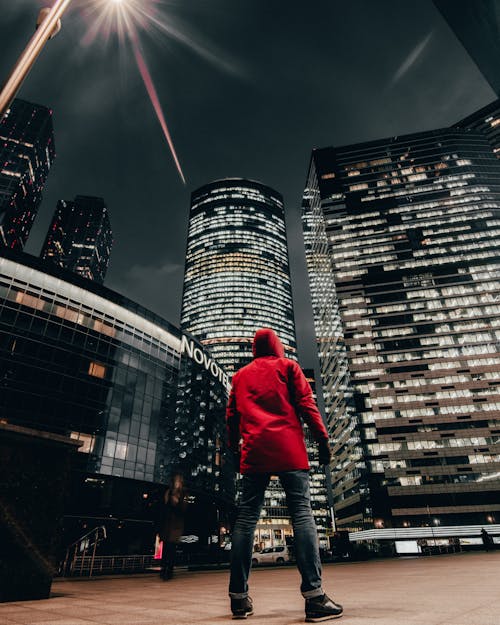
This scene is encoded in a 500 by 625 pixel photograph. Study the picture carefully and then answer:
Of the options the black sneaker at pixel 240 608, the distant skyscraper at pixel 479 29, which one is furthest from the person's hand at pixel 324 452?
the distant skyscraper at pixel 479 29

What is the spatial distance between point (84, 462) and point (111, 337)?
12.3 metres

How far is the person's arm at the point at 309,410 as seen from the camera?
9.00ft

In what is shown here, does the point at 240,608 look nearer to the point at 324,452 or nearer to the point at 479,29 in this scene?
the point at 324,452

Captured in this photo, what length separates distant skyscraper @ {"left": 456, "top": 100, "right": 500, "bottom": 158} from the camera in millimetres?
133325

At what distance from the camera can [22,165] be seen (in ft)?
404

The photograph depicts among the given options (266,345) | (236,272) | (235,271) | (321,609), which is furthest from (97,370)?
(235,271)

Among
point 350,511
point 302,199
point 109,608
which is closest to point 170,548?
point 109,608

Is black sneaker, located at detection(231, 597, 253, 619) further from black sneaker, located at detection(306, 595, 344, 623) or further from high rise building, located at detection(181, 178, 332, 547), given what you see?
high rise building, located at detection(181, 178, 332, 547)

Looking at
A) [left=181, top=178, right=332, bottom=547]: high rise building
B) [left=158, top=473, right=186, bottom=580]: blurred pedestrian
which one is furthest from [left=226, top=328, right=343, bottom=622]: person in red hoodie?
[left=181, top=178, right=332, bottom=547]: high rise building

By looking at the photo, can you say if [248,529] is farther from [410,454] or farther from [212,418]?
[410,454]

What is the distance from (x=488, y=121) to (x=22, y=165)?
172 m

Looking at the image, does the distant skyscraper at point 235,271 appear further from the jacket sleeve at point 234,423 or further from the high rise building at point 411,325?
the jacket sleeve at point 234,423

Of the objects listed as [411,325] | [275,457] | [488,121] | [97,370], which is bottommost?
[275,457]

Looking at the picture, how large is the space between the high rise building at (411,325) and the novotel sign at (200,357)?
4081cm
